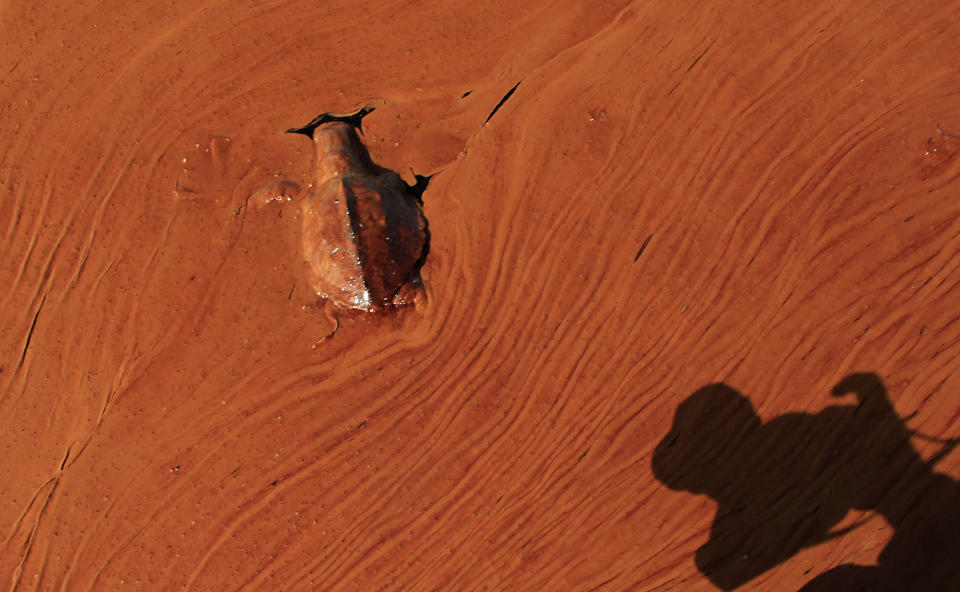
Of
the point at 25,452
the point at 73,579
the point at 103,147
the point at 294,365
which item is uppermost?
the point at 103,147

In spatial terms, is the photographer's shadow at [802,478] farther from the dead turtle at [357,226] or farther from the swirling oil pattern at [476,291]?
the dead turtle at [357,226]

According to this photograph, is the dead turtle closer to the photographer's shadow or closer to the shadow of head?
the shadow of head

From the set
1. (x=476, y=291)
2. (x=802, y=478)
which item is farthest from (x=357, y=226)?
(x=802, y=478)

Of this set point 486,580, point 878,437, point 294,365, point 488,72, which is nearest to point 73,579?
point 294,365

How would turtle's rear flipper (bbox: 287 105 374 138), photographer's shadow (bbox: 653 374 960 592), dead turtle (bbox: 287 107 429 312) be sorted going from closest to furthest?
1. dead turtle (bbox: 287 107 429 312)
2. photographer's shadow (bbox: 653 374 960 592)
3. turtle's rear flipper (bbox: 287 105 374 138)

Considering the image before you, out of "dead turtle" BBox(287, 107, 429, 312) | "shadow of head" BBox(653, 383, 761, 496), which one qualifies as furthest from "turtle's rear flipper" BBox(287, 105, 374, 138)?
"shadow of head" BBox(653, 383, 761, 496)

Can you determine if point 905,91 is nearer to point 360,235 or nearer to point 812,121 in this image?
point 812,121
